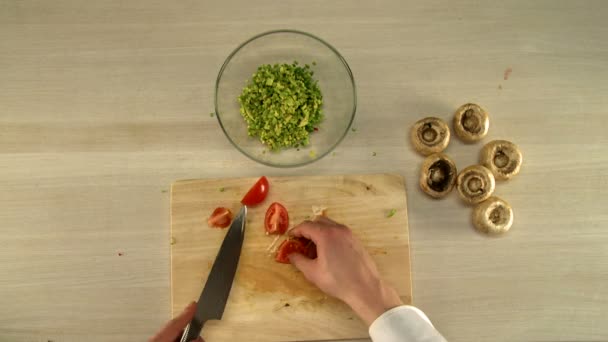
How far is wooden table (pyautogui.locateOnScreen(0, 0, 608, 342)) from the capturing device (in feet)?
4.63

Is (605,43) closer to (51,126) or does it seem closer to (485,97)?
(485,97)

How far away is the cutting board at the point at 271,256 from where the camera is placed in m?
1.37

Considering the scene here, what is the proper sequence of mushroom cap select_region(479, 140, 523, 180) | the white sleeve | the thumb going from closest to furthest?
1. the white sleeve
2. the thumb
3. mushroom cap select_region(479, 140, 523, 180)

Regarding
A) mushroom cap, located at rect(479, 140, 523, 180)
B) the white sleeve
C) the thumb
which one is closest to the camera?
the white sleeve

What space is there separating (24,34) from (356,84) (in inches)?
44.2

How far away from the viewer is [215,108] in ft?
4.52

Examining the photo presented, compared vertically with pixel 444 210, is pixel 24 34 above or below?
above

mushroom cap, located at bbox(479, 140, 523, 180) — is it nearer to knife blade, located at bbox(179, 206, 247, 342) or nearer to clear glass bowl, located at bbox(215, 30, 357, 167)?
clear glass bowl, located at bbox(215, 30, 357, 167)

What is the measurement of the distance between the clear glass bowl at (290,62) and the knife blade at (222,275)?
8.7 inches

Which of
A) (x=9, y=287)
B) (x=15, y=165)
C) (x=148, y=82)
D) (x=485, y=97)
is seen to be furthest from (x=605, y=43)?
(x=9, y=287)

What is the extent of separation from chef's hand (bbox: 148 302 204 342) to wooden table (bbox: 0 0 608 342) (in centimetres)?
13

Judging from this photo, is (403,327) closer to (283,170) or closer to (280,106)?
(283,170)

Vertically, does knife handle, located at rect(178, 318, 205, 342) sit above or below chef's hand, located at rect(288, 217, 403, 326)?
below

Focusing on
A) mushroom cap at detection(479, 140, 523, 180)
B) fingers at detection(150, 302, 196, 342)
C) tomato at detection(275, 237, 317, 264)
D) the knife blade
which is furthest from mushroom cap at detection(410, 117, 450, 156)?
fingers at detection(150, 302, 196, 342)
